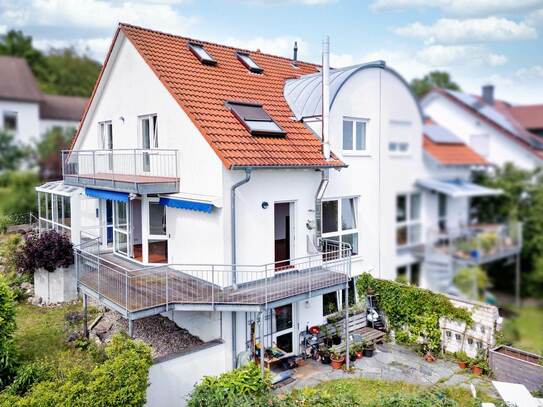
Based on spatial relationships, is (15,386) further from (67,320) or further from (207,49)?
(207,49)

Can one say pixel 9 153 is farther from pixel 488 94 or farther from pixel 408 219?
pixel 488 94

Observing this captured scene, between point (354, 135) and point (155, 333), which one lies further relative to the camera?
point (354, 135)

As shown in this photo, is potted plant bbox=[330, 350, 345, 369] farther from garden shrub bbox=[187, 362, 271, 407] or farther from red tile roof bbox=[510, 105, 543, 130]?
red tile roof bbox=[510, 105, 543, 130]

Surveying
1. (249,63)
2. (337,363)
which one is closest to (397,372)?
(337,363)

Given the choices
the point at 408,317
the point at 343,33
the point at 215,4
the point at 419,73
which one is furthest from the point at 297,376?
the point at 215,4

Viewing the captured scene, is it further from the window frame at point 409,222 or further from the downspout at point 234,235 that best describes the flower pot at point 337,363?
the window frame at point 409,222

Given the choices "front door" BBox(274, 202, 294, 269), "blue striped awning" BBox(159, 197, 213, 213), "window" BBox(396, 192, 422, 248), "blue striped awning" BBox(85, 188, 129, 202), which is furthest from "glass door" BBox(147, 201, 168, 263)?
"window" BBox(396, 192, 422, 248)

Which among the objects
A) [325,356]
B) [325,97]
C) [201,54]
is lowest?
[325,356]
